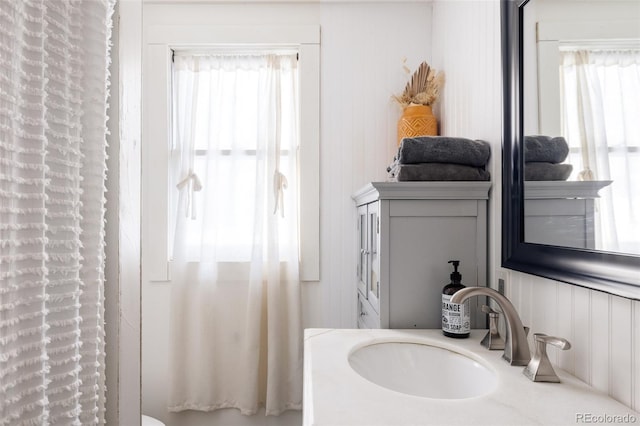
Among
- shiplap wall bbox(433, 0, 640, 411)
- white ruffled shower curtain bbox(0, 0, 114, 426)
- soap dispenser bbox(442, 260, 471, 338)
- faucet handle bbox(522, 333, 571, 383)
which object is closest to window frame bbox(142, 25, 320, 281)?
shiplap wall bbox(433, 0, 640, 411)

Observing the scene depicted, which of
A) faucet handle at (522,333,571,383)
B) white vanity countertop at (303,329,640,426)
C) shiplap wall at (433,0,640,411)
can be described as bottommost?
white vanity countertop at (303,329,640,426)

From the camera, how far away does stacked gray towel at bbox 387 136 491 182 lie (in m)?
1.25

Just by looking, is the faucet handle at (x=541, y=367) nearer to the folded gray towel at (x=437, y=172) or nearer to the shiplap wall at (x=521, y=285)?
the shiplap wall at (x=521, y=285)

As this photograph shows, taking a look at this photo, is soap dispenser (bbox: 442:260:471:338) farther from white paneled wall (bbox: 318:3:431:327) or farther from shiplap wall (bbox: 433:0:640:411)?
white paneled wall (bbox: 318:3:431:327)

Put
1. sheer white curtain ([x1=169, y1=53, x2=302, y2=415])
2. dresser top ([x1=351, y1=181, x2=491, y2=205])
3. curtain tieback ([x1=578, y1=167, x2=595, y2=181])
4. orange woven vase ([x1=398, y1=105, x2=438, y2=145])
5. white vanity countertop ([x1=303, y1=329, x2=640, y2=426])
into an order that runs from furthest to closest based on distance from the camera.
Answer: sheer white curtain ([x1=169, y1=53, x2=302, y2=415])
orange woven vase ([x1=398, y1=105, x2=438, y2=145])
dresser top ([x1=351, y1=181, x2=491, y2=205])
curtain tieback ([x1=578, y1=167, x2=595, y2=181])
white vanity countertop ([x1=303, y1=329, x2=640, y2=426])

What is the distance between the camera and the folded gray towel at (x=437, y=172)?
4.14 feet

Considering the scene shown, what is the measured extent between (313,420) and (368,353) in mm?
437

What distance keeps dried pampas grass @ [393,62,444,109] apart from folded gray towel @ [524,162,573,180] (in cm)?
97

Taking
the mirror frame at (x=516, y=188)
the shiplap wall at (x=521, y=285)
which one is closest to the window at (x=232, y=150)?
the shiplap wall at (x=521, y=285)

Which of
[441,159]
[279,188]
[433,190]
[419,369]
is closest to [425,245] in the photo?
[433,190]


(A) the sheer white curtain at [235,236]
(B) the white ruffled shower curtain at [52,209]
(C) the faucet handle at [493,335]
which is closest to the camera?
(B) the white ruffled shower curtain at [52,209]

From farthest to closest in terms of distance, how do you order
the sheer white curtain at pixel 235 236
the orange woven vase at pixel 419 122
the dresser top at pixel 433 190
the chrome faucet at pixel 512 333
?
the sheer white curtain at pixel 235 236, the orange woven vase at pixel 419 122, the dresser top at pixel 433 190, the chrome faucet at pixel 512 333

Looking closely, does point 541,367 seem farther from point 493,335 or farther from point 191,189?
point 191,189

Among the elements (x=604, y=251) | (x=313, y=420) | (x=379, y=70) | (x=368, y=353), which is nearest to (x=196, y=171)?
(x=379, y=70)
